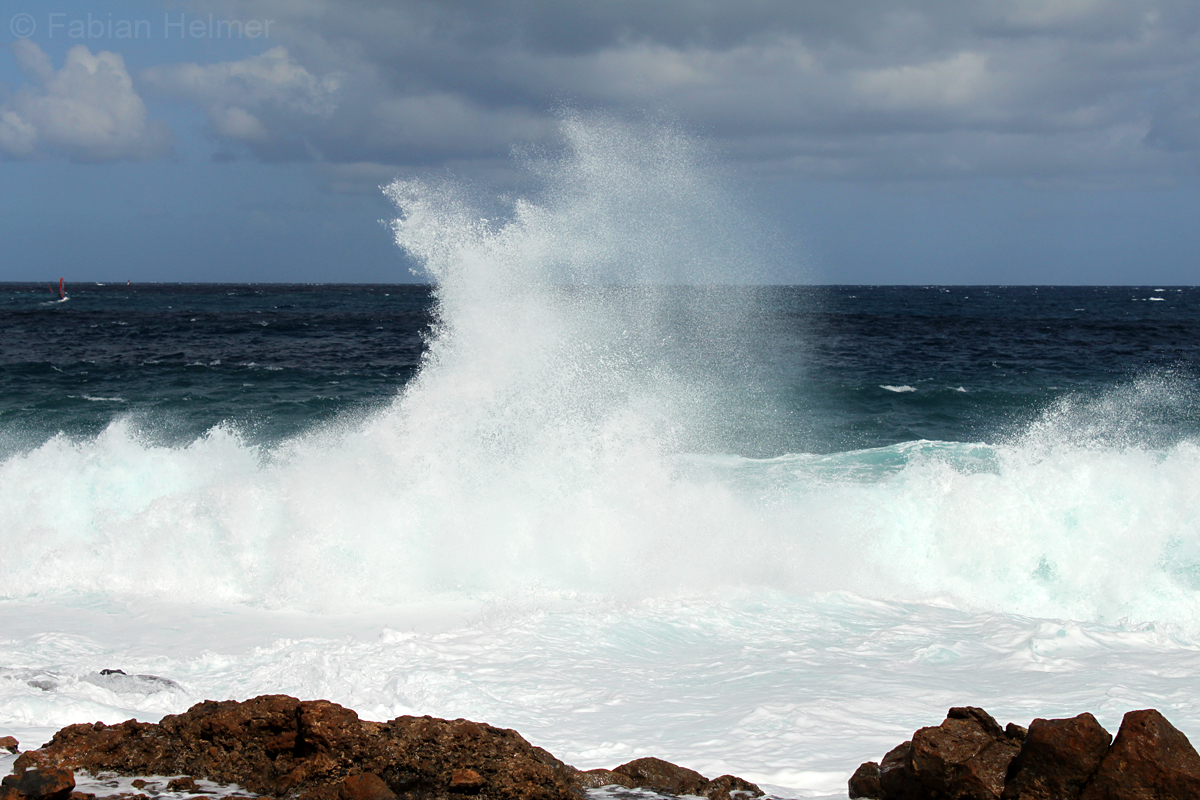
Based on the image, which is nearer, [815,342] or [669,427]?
[669,427]

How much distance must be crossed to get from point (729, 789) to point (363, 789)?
1.88 m

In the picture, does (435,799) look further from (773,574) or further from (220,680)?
(773,574)

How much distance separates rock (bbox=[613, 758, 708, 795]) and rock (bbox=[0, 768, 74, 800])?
2.63 m

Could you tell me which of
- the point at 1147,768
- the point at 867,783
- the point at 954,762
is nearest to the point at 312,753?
the point at 867,783

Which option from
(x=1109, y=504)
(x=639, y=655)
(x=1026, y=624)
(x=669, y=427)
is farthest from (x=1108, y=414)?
(x=639, y=655)

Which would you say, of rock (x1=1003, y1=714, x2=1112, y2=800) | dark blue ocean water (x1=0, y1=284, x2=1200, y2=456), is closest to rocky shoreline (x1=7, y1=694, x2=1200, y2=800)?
rock (x1=1003, y1=714, x2=1112, y2=800)

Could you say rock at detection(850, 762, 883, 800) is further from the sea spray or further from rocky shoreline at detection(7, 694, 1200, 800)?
the sea spray

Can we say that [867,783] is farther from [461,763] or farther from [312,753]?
[312,753]

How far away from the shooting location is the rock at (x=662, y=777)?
4488 millimetres

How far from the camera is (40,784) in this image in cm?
387

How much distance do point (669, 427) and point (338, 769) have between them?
1201 cm

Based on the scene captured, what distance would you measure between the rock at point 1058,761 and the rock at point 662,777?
1.50m

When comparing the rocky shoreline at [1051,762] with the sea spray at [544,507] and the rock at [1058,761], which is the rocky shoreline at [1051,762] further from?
the sea spray at [544,507]

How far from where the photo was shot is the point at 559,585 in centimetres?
959
